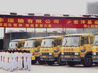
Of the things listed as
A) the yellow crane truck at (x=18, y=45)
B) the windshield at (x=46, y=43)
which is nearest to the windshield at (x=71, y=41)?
the windshield at (x=46, y=43)

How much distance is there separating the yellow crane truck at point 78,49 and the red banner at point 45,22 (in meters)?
11.4

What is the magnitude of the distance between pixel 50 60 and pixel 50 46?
1184 mm

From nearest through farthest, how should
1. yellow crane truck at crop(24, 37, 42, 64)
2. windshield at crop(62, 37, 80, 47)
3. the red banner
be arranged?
windshield at crop(62, 37, 80, 47)
yellow crane truck at crop(24, 37, 42, 64)
the red banner

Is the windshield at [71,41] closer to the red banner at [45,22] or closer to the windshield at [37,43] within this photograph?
the windshield at [37,43]

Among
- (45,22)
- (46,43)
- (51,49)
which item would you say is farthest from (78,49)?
(45,22)

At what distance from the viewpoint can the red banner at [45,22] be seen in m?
32.1

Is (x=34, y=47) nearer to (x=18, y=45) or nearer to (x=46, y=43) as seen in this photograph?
(x=46, y=43)

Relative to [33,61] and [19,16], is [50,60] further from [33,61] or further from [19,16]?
[19,16]

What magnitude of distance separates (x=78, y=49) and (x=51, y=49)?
3.56 m

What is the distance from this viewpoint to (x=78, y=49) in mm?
21250

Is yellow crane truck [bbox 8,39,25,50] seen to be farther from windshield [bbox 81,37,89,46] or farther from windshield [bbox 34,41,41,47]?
windshield [bbox 81,37,89,46]

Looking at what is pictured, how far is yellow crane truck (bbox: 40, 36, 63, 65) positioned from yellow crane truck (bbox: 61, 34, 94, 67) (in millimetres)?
2477

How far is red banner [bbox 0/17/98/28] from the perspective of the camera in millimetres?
32062

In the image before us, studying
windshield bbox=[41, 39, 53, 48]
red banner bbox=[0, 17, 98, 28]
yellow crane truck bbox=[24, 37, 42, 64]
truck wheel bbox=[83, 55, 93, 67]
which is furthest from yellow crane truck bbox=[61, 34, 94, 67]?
red banner bbox=[0, 17, 98, 28]
